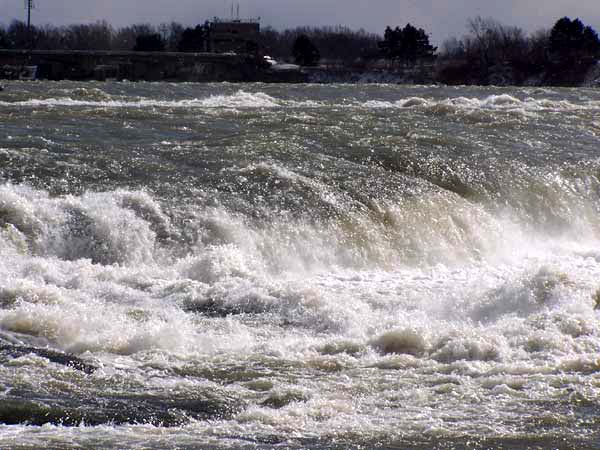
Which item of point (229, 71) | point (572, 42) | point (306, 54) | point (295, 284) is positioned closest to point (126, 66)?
point (229, 71)

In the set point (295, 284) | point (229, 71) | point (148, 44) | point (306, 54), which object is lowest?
point (295, 284)

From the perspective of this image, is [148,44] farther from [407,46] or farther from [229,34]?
[407,46]

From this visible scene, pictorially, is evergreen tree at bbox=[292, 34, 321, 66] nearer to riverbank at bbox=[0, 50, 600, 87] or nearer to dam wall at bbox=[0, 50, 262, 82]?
riverbank at bbox=[0, 50, 600, 87]

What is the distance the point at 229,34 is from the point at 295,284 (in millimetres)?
98279

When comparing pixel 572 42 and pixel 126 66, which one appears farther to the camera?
pixel 572 42

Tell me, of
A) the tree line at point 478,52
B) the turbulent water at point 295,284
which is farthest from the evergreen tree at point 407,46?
the turbulent water at point 295,284

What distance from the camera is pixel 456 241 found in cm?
1478

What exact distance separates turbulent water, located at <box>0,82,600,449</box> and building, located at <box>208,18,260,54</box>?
277 ft

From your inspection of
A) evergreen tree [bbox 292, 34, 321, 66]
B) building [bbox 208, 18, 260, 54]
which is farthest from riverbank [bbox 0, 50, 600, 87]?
building [bbox 208, 18, 260, 54]

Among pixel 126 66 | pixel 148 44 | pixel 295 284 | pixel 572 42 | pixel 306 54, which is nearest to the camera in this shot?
pixel 295 284

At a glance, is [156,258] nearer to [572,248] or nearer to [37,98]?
[572,248]

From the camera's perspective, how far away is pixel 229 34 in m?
107

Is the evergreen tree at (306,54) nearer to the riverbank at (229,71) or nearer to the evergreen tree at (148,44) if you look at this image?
the riverbank at (229,71)

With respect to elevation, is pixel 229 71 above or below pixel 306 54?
below
